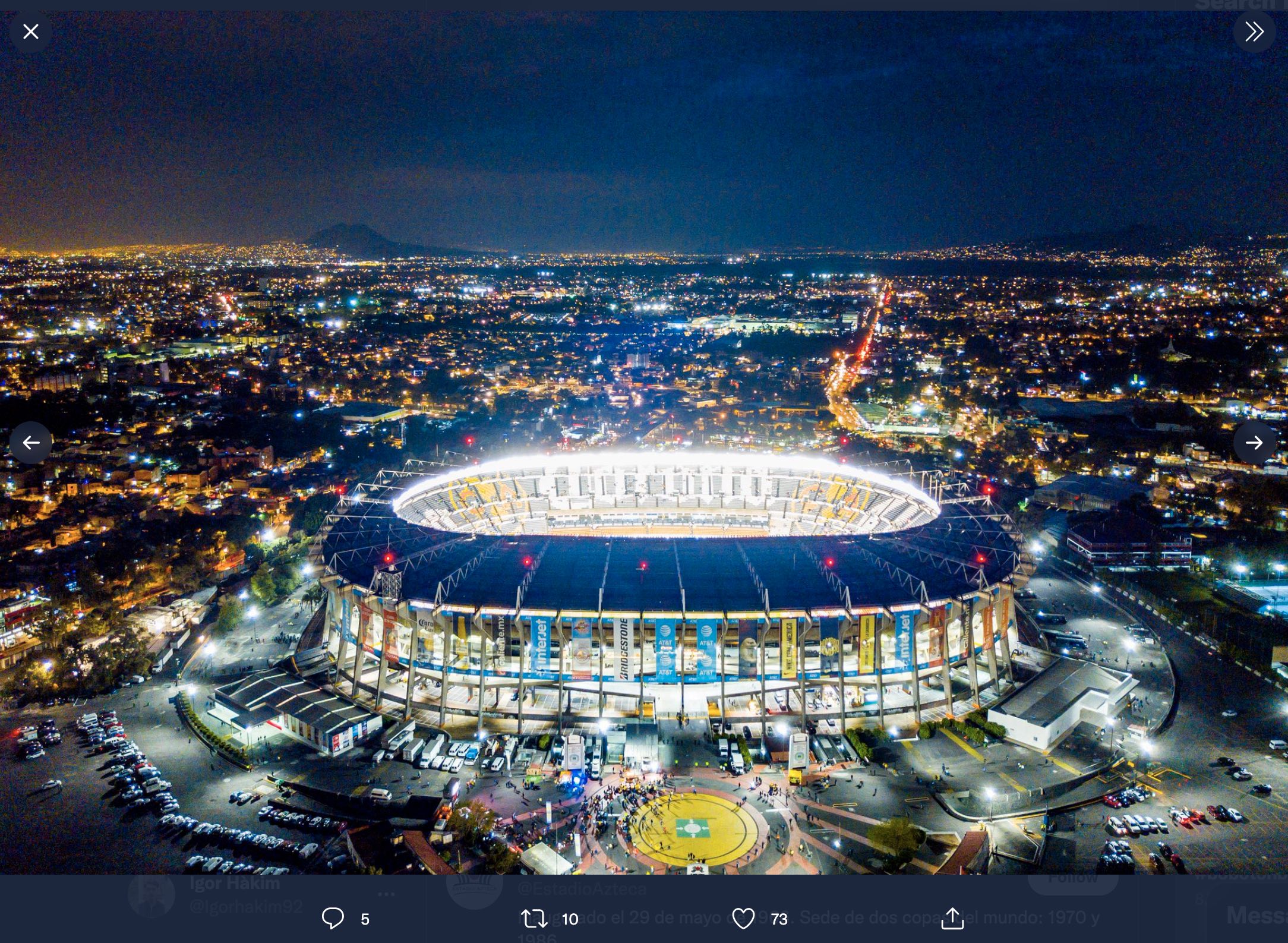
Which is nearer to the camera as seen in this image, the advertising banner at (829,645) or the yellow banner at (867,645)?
the advertising banner at (829,645)

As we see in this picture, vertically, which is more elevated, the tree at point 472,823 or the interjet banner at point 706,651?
the interjet banner at point 706,651

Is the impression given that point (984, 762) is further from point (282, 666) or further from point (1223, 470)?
point (1223, 470)

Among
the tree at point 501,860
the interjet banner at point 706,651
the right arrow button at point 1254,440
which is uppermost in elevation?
the right arrow button at point 1254,440

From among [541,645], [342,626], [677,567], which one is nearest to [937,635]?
[677,567]

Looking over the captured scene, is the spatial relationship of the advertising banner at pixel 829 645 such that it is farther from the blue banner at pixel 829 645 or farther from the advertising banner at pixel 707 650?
the advertising banner at pixel 707 650

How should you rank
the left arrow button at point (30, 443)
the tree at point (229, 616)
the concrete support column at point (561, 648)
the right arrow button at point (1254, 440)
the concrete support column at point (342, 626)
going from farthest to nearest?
the tree at point (229, 616) < the concrete support column at point (342, 626) < the concrete support column at point (561, 648) < the right arrow button at point (1254, 440) < the left arrow button at point (30, 443)

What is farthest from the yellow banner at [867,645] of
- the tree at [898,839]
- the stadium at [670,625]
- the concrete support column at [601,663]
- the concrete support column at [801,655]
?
the tree at [898,839]

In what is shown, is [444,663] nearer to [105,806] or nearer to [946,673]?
[105,806]
